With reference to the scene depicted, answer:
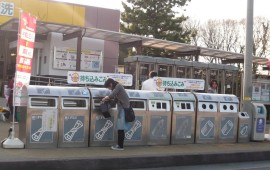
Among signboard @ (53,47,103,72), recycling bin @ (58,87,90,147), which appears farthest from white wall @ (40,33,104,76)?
recycling bin @ (58,87,90,147)

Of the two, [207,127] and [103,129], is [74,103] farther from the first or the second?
[207,127]

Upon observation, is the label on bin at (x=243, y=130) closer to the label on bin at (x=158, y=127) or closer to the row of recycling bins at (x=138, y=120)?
the row of recycling bins at (x=138, y=120)

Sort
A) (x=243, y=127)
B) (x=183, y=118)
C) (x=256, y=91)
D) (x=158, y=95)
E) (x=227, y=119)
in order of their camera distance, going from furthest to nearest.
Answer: (x=256, y=91), (x=243, y=127), (x=227, y=119), (x=183, y=118), (x=158, y=95)

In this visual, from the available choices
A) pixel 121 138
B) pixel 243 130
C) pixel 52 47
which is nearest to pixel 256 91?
pixel 243 130

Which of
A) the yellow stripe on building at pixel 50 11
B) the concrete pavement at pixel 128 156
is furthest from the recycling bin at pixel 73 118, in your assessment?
the yellow stripe on building at pixel 50 11

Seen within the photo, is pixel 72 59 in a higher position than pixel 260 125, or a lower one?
higher

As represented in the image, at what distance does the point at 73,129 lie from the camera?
8.99 m

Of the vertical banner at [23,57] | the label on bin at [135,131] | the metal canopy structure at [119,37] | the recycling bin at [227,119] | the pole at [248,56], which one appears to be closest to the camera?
the vertical banner at [23,57]

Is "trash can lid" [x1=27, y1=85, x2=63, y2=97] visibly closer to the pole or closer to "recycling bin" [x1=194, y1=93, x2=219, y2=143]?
"recycling bin" [x1=194, y1=93, x2=219, y2=143]

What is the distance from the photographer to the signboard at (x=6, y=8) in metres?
22.0

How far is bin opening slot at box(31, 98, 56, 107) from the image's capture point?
8625 mm

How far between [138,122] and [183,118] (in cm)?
131

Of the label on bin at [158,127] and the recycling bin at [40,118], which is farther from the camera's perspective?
the label on bin at [158,127]

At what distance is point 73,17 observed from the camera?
80.0ft
